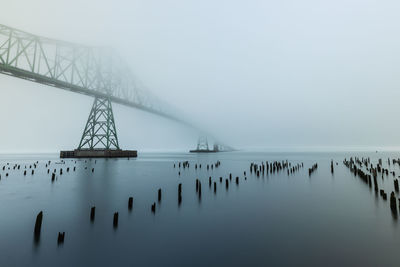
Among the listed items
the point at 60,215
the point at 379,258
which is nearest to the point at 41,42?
the point at 60,215

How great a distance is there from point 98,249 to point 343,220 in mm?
9854

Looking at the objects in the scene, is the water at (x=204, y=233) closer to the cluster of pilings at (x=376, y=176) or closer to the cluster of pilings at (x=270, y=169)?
the cluster of pilings at (x=376, y=176)

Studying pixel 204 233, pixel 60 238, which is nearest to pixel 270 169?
pixel 204 233

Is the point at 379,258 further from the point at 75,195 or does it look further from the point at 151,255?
the point at 75,195

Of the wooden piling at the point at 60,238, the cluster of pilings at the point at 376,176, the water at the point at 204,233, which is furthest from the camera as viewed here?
the cluster of pilings at the point at 376,176

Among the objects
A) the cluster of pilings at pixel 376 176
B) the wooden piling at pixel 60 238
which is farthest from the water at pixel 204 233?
the cluster of pilings at pixel 376 176

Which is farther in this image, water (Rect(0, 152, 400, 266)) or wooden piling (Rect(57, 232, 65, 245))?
wooden piling (Rect(57, 232, 65, 245))

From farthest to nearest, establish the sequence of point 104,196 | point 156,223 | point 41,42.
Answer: point 41,42 → point 104,196 → point 156,223

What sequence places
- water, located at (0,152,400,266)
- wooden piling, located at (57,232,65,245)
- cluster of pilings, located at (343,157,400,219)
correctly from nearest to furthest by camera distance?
water, located at (0,152,400,266)
wooden piling, located at (57,232,65,245)
cluster of pilings, located at (343,157,400,219)

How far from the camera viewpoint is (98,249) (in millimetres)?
6676

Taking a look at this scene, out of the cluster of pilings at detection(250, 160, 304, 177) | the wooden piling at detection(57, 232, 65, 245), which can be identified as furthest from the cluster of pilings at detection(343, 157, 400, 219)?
the wooden piling at detection(57, 232, 65, 245)

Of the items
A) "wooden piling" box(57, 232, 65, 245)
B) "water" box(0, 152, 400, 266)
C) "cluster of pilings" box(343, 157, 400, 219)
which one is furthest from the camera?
"cluster of pilings" box(343, 157, 400, 219)

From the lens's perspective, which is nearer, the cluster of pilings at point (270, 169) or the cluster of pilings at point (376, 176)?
the cluster of pilings at point (376, 176)

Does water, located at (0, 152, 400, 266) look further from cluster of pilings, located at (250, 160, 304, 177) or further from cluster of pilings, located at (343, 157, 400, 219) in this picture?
cluster of pilings, located at (250, 160, 304, 177)
